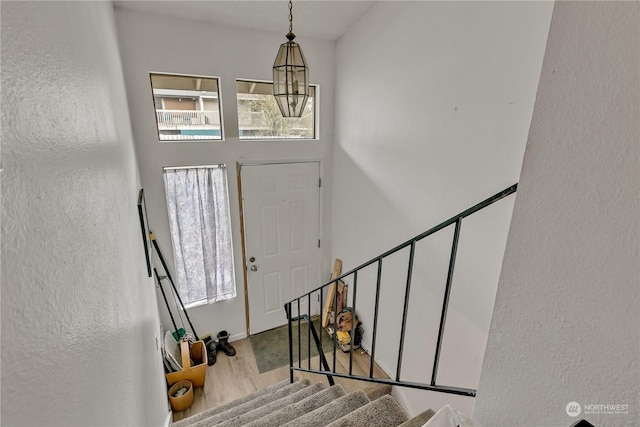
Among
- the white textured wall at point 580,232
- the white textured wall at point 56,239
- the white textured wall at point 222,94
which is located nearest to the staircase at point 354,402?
the white textured wall at point 580,232

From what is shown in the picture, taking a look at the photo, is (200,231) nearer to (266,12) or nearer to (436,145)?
(266,12)

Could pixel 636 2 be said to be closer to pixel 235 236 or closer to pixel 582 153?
pixel 582 153

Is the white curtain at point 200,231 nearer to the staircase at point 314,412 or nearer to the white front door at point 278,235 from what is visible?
the white front door at point 278,235

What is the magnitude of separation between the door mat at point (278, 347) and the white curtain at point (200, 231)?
28.2 inches

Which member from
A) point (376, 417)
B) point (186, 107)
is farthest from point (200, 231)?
point (376, 417)

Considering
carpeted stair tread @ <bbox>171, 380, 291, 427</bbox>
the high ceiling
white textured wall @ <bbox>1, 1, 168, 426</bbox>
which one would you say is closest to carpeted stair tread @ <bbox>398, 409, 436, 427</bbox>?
white textured wall @ <bbox>1, 1, 168, 426</bbox>

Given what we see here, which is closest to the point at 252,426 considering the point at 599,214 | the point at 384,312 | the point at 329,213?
the point at 384,312

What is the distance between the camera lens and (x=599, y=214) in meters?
0.48

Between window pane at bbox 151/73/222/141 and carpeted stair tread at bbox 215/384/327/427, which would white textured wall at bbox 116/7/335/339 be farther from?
carpeted stair tread at bbox 215/384/327/427

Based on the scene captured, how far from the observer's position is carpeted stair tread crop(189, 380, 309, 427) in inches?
75.5

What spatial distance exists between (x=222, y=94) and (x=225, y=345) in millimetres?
2676

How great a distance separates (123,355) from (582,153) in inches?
55.6

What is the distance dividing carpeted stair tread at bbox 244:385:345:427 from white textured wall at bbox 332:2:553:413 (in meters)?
0.86

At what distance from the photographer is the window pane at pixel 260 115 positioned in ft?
10.0
